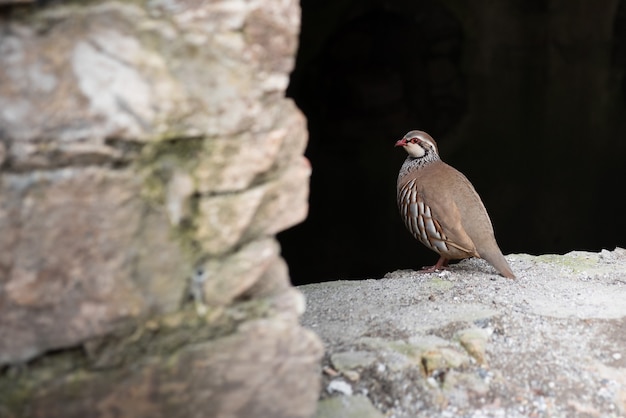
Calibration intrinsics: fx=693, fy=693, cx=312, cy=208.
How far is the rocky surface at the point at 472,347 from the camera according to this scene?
222 cm

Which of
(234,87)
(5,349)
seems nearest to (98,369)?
(5,349)

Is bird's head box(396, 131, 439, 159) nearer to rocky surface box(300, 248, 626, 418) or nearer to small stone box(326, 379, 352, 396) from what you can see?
rocky surface box(300, 248, 626, 418)

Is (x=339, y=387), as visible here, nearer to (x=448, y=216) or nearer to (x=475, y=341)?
(x=475, y=341)

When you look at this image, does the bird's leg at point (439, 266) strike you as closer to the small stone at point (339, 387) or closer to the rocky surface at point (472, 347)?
the rocky surface at point (472, 347)

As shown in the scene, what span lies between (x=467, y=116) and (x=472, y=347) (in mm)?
5534

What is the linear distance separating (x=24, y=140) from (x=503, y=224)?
7174mm

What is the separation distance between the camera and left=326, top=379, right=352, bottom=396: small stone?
220cm

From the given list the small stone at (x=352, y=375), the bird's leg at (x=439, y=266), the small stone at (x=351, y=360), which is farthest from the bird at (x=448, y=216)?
the small stone at (x=352, y=375)

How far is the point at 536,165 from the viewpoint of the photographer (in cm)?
780

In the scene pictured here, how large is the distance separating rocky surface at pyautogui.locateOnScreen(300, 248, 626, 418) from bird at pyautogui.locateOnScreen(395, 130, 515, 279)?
1.21 feet

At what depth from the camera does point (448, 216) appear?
3830mm

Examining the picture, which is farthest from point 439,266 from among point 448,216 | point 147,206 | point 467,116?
point 467,116

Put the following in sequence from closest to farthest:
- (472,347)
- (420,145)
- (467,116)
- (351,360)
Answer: (351,360), (472,347), (420,145), (467,116)

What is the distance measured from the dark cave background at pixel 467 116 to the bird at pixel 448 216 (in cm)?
359
